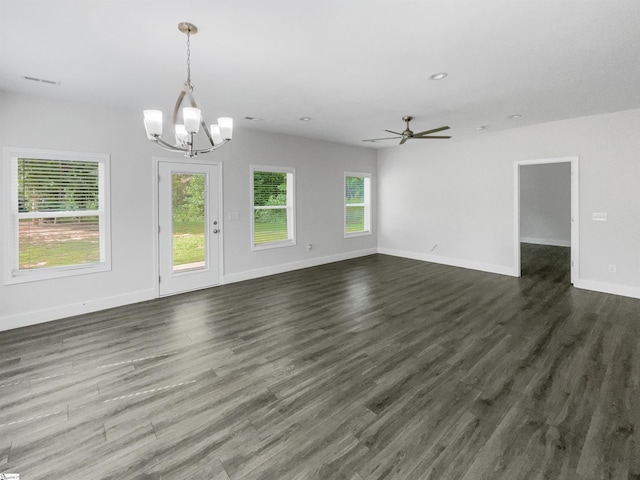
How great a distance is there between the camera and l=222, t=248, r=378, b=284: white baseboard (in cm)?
577

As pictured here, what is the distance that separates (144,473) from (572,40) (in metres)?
4.27

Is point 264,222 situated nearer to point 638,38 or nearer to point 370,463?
point 370,463

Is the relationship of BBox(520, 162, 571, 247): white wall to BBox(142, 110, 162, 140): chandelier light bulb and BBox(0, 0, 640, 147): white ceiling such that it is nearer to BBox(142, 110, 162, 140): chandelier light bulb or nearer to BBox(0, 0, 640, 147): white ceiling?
BBox(0, 0, 640, 147): white ceiling

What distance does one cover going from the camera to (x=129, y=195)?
4.52 metres

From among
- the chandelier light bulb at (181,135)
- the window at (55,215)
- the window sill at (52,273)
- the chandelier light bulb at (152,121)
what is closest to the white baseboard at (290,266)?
the window sill at (52,273)

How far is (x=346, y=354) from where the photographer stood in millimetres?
3053

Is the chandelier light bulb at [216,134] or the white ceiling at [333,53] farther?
the chandelier light bulb at [216,134]

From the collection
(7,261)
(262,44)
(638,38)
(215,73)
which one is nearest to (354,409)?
(262,44)

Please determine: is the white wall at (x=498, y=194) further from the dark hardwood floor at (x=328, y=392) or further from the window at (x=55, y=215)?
the window at (x=55, y=215)

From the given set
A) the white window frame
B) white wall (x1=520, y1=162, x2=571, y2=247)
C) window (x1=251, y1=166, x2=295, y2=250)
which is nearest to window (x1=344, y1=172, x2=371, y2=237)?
the white window frame

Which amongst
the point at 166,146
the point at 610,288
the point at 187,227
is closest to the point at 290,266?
the point at 187,227

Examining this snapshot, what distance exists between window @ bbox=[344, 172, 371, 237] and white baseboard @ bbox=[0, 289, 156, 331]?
4.59 meters

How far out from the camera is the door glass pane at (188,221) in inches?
198

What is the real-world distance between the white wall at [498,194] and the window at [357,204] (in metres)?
0.36
